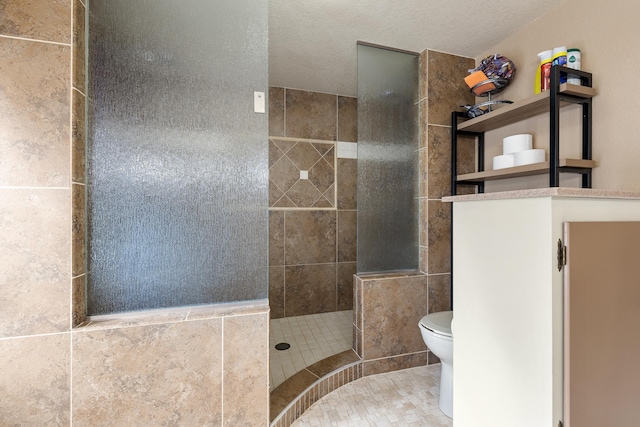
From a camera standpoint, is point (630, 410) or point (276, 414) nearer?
point (630, 410)

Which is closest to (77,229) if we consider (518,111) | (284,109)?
(284,109)

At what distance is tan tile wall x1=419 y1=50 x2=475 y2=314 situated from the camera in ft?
6.93

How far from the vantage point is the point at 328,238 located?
3.11 meters

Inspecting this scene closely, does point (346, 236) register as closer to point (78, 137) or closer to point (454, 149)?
point (454, 149)

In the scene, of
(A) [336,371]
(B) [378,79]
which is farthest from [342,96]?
(A) [336,371]

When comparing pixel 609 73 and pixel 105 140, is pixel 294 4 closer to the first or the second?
pixel 105 140

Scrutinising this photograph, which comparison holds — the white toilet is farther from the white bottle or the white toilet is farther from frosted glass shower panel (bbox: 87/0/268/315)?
the white bottle

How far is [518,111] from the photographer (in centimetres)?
172

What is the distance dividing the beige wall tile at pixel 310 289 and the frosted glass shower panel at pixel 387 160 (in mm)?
1093

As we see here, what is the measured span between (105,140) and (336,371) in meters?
1.79

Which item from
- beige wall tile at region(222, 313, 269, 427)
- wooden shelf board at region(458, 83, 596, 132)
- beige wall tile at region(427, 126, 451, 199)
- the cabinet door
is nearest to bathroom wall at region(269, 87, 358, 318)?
beige wall tile at region(427, 126, 451, 199)

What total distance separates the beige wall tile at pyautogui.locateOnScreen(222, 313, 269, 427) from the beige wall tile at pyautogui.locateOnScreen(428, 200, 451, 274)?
1.35 m

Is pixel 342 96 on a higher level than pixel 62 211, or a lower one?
higher

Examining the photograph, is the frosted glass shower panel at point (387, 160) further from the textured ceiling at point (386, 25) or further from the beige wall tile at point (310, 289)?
the beige wall tile at point (310, 289)
